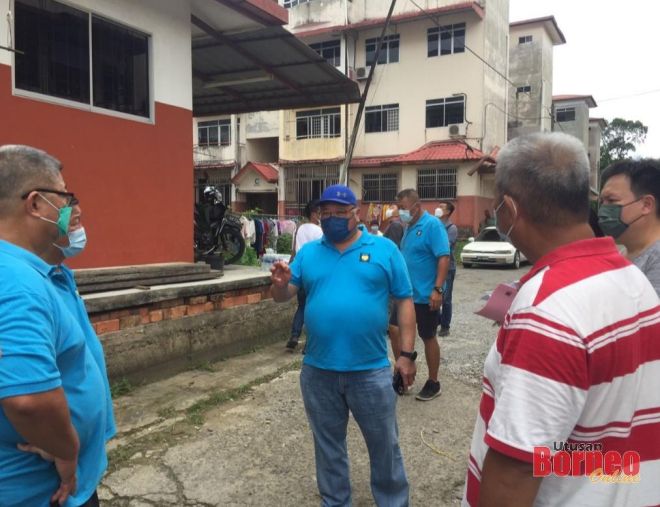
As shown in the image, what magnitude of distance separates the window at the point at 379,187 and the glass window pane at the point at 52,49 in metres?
17.9

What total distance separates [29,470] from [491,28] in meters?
24.4

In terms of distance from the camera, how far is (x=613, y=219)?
2500 mm

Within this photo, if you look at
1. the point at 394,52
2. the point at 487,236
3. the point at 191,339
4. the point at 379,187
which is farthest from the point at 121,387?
the point at 394,52

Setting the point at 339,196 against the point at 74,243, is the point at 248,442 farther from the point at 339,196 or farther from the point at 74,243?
the point at 74,243

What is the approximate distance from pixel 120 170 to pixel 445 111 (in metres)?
18.6

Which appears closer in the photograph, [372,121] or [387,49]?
[387,49]

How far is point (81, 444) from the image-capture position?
5.57 feet

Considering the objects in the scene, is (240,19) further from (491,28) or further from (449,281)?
(491,28)

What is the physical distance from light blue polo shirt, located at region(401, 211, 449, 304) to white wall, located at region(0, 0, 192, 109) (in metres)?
3.43

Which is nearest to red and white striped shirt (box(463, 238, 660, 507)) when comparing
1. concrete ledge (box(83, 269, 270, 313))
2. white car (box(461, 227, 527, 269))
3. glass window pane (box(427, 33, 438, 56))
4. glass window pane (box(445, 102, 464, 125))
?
concrete ledge (box(83, 269, 270, 313))

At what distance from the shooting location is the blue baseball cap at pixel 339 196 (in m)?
2.86

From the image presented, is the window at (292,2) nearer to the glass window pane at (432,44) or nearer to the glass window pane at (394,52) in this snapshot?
the glass window pane at (394,52)

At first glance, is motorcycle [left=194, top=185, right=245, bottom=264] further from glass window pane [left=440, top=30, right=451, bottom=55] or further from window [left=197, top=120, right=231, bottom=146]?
window [left=197, top=120, right=231, bottom=146]

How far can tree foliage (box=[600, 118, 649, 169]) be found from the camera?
43.8 m
